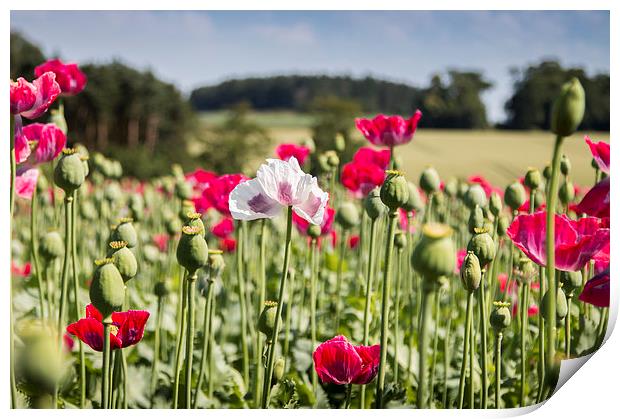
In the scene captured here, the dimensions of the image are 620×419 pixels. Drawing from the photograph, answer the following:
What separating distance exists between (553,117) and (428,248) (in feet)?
0.42

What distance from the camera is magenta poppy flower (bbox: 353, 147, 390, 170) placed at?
83 cm

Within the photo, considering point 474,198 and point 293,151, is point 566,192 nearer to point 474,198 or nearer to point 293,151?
point 474,198

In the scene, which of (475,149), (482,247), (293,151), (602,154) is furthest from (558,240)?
(475,149)

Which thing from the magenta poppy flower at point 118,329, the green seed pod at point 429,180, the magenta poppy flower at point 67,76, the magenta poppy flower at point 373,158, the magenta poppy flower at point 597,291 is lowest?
the magenta poppy flower at point 118,329

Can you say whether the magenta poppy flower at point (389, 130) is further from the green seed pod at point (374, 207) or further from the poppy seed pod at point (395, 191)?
the poppy seed pod at point (395, 191)

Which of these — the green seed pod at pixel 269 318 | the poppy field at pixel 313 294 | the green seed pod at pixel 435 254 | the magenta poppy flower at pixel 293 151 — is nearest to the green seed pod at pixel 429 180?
the poppy field at pixel 313 294

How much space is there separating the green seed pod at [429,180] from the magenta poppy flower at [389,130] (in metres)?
0.04

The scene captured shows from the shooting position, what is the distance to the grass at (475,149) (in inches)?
40.3

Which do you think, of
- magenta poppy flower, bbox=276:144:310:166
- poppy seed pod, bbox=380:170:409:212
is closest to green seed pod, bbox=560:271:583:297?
poppy seed pod, bbox=380:170:409:212

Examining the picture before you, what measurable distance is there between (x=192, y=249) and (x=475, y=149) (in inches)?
144

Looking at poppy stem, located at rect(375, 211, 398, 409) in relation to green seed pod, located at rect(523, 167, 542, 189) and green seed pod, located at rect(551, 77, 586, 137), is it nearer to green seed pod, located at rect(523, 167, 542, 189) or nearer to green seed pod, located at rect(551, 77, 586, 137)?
green seed pod, located at rect(551, 77, 586, 137)

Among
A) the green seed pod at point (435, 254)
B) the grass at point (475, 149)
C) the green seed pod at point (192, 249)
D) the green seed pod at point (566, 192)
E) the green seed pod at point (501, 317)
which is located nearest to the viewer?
the green seed pod at point (435, 254)
